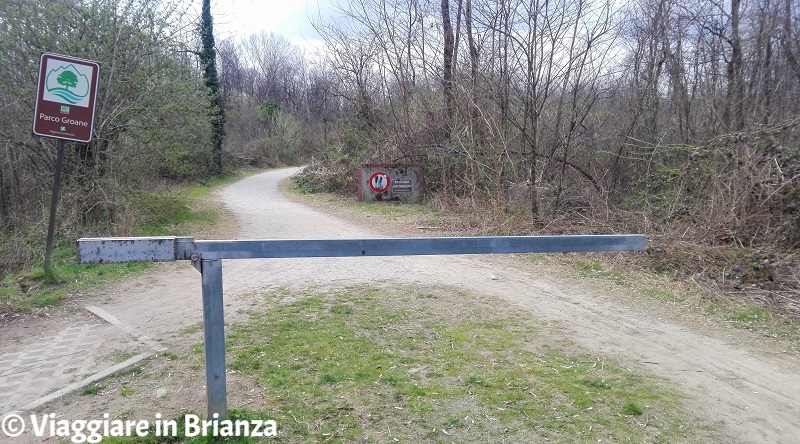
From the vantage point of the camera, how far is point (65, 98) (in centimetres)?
670

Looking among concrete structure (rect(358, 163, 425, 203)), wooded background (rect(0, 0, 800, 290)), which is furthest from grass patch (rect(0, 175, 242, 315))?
concrete structure (rect(358, 163, 425, 203))

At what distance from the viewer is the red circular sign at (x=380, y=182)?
18.4 meters

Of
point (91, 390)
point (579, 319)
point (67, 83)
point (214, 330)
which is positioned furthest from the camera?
point (67, 83)

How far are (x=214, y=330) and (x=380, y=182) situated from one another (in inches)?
607

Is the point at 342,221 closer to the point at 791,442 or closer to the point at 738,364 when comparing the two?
the point at 738,364

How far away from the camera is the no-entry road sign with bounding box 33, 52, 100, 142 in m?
6.49

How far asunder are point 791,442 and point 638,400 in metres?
0.89

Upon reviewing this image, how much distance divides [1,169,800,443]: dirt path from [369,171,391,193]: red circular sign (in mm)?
9002

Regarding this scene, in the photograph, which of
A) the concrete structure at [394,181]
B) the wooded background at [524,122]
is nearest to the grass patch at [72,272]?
the wooded background at [524,122]

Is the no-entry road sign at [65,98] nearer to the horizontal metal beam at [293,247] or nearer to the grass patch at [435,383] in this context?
the grass patch at [435,383]

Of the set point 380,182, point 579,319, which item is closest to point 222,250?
point 579,319

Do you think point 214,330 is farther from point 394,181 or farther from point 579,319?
point 394,181

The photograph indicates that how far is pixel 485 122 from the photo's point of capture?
47.3 ft

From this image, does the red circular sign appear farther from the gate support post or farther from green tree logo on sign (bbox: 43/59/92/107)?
the gate support post
